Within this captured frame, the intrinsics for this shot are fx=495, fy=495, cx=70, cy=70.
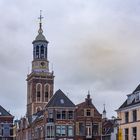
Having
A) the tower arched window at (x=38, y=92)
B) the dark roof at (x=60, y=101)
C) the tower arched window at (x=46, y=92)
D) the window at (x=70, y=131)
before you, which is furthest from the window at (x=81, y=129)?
the tower arched window at (x=38, y=92)

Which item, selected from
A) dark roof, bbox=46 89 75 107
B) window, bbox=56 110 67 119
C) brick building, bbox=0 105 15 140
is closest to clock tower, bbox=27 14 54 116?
brick building, bbox=0 105 15 140

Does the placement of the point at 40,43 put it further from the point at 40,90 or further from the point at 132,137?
the point at 132,137

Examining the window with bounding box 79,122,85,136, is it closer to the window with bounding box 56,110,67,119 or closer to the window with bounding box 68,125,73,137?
the window with bounding box 68,125,73,137

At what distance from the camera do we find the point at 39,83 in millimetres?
119062

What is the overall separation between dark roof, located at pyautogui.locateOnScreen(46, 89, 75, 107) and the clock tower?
78.4 feet

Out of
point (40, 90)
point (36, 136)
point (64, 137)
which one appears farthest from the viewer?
point (40, 90)

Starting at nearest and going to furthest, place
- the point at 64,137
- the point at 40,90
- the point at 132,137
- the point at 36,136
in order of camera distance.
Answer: the point at 132,137 → the point at 64,137 → the point at 36,136 → the point at 40,90

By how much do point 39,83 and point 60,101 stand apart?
26.2 metres

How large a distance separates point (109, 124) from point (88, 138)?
224 inches

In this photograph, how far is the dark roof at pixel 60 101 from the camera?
304 feet

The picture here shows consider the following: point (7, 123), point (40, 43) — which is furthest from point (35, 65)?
point (7, 123)

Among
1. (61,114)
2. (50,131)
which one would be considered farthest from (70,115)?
(50,131)

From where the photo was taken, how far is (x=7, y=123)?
345 ft

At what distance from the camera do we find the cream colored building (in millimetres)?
65188
